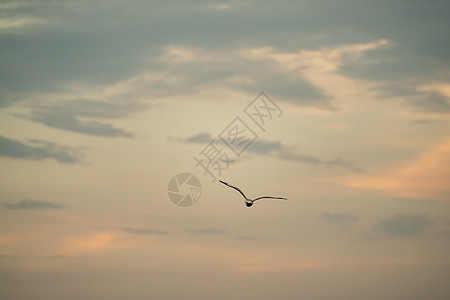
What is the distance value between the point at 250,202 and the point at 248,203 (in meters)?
0.56

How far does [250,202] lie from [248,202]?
51cm

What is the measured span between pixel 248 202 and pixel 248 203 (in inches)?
13.8

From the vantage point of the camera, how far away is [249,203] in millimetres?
48375

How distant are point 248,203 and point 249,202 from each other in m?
0.38

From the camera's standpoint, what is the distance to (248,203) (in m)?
48.3

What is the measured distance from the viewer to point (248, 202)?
48.2 meters

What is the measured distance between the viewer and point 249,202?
48.2 m

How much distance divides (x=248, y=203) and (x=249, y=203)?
251 millimetres

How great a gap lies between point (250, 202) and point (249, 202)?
25cm

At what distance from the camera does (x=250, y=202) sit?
48.2 m
